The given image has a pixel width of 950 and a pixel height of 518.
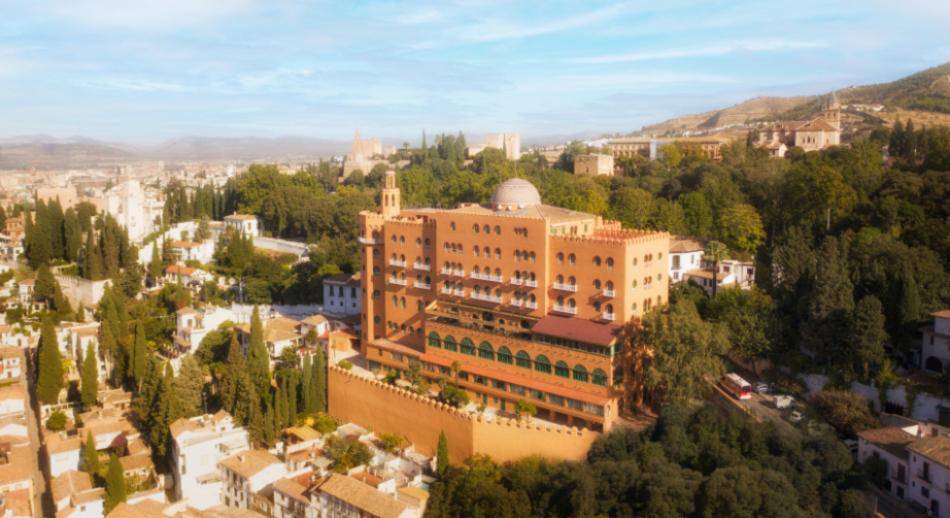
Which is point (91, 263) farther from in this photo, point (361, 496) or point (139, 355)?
point (361, 496)

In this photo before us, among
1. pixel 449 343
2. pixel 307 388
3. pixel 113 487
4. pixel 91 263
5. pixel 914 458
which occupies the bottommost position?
pixel 113 487

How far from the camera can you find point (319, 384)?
113 ft

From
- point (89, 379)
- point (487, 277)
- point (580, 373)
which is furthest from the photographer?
point (89, 379)

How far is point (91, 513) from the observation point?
2812cm

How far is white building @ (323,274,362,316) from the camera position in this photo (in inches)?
1736

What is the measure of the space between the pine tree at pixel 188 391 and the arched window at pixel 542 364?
15498 millimetres

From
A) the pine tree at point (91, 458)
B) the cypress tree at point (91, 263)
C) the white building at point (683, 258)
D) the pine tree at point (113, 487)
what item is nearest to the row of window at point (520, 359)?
the white building at point (683, 258)

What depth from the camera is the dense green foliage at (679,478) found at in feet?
74.7

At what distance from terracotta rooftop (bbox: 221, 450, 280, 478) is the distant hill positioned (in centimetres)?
6148

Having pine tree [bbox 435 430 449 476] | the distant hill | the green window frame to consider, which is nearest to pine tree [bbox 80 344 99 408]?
the green window frame

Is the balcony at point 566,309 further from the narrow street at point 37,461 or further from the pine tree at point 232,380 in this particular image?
the narrow street at point 37,461

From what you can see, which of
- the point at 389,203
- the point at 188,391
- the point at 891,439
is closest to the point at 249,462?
the point at 188,391

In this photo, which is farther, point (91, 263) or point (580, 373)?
point (91, 263)

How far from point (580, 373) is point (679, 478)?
20.9 ft
